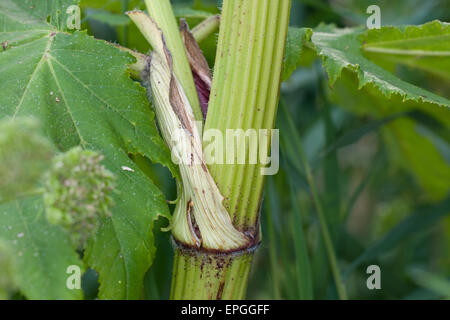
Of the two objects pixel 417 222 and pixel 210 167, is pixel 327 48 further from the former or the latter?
pixel 417 222

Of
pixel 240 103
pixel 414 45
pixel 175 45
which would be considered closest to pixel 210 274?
pixel 240 103

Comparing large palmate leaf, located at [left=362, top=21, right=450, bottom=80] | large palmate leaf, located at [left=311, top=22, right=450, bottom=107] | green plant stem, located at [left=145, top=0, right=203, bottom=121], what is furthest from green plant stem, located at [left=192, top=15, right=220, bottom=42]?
large palmate leaf, located at [left=362, top=21, right=450, bottom=80]

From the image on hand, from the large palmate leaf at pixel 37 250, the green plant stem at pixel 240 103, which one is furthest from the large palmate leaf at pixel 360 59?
the large palmate leaf at pixel 37 250

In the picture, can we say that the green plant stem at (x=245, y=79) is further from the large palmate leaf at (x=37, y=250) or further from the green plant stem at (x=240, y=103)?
the large palmate leaf at (x=37, y=250)

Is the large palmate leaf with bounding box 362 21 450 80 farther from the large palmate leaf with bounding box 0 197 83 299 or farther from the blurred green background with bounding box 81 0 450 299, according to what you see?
the large palmate leaf with bounding box 0 197 83 299

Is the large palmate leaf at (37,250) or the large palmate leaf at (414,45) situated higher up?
the large palmate leaf at (414,45)

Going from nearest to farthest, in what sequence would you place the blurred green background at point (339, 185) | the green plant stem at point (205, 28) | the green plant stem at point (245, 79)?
the green plant stem at point (245, 79) → the green plant stem at point (205, 28) → the blurred green background at point (339, 185)
